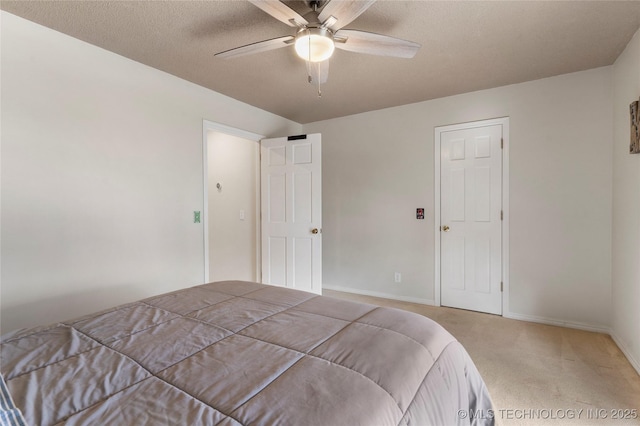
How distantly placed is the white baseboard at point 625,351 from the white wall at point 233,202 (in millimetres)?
3774

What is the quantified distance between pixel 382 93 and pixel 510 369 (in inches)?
109

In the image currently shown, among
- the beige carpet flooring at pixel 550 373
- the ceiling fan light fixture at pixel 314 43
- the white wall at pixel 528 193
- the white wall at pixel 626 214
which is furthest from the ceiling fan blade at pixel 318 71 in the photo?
the beige carpet flooring at pixel 550 373

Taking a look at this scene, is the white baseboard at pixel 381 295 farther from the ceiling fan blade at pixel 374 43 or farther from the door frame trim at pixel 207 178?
the ceiling fan blade at pixel 374 43

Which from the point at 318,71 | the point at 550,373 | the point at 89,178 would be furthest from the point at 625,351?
the point at 89,178

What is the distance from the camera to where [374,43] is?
178cm

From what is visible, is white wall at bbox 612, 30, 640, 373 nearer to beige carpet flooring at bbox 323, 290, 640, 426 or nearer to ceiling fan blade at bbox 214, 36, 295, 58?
beige carpet flooring at bbox 323, 290, 640, 426

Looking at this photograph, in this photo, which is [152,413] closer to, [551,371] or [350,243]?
[551,371]

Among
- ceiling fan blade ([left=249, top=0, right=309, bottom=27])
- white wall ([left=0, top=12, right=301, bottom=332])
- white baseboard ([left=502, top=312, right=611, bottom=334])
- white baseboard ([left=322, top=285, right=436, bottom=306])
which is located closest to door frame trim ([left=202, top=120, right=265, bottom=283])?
white wall ([left=0, top=12, right=301, bottom=332])

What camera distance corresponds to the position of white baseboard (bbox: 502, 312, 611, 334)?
270 centimetres

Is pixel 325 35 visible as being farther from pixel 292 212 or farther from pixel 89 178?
pixel 292 212

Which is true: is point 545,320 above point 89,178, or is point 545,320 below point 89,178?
below

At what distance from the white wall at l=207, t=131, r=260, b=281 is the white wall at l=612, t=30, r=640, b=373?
365 cm

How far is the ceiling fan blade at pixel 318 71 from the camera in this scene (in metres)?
2.03

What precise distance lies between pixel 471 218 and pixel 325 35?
2.55m
